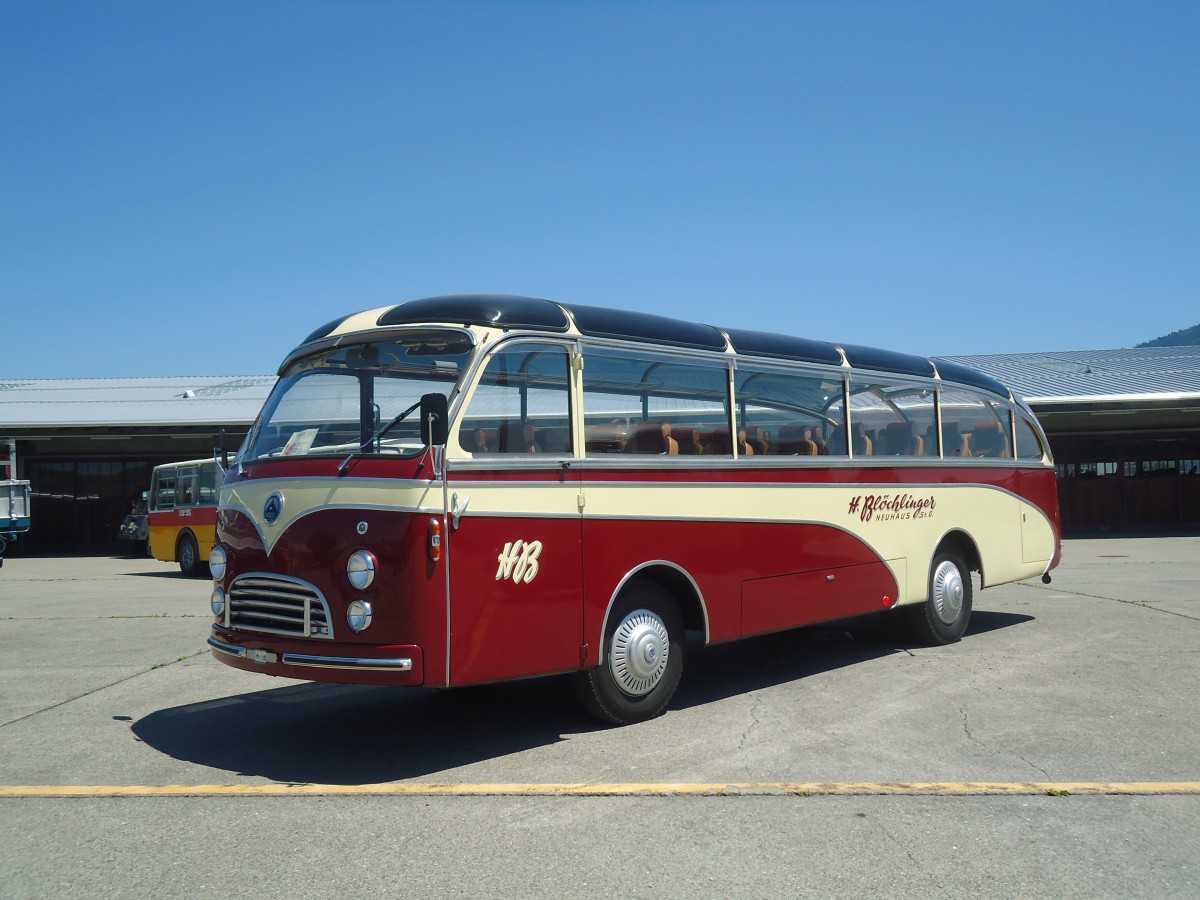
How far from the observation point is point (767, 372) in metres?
8.80

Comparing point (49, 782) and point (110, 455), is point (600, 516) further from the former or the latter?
point (110, 455)

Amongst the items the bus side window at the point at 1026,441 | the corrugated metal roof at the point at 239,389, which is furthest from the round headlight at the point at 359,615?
the corrugated metal roof at the point at 239,389

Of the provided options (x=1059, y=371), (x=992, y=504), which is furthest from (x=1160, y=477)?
(x=992, y=504)

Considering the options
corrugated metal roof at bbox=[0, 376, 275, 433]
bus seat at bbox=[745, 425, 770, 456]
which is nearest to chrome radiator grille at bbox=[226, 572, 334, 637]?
bus seat at bbox=[745, 425, 770, 456]

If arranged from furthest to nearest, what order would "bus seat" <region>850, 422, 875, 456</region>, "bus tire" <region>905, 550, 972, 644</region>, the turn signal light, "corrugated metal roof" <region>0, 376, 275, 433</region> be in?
"corrugated metal roof" <region>0, 376, 275, 433</region> < "bus tire" <region>905, 550, 972, 644</region> < "bus seat" <region>850, 422, 875, 456</region> < the turn signal light

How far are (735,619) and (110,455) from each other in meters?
34.2

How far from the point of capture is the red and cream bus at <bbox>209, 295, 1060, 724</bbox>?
6.03m

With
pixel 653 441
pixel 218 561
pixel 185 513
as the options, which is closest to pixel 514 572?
pixel 653 441

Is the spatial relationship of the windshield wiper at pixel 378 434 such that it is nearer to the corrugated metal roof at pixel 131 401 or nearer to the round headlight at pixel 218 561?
the round headlight at pixel 218 561

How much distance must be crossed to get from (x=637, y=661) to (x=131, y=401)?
33949 millimetres

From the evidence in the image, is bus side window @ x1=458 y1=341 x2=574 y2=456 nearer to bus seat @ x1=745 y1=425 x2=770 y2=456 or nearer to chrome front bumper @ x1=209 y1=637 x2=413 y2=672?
chrome front bumper @ x1=209 y1=637 x2=413 y2=672

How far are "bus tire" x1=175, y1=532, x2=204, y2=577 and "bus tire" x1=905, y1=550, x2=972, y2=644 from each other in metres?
17.5

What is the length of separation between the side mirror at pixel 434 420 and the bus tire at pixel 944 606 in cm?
634

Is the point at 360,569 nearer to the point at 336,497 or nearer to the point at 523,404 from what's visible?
the point at 336,497
